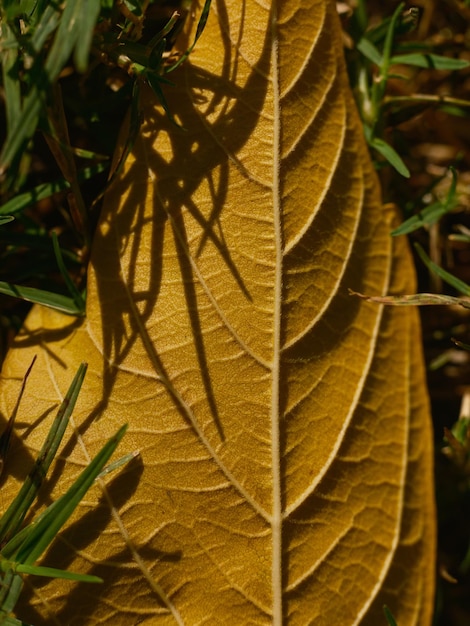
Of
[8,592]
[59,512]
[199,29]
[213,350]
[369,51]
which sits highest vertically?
[369,51]

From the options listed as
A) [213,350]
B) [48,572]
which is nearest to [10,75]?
[213,350]

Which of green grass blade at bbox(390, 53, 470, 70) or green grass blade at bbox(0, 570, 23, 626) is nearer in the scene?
green grass blade at bbox(0, 570, 23, 626)

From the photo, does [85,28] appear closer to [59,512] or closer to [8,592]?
[59,512]

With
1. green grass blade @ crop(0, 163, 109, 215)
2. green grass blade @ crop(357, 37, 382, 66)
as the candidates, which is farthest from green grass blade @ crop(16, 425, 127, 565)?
green grass blade @ crop(357, 37, 382, 66)

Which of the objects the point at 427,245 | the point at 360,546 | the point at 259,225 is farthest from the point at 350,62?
the point at 360,546

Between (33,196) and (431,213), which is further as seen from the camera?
(431,213)

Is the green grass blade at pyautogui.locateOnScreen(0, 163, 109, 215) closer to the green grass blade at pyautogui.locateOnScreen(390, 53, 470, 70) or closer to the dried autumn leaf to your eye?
the dried autumn leaf

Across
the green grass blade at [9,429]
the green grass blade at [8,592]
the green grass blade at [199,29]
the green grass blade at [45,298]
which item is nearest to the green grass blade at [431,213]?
the green grass blade at [199,29]

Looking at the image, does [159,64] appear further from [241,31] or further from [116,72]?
[116,72]

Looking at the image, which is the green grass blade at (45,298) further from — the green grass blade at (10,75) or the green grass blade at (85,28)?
the green grass blade at (85,28)
